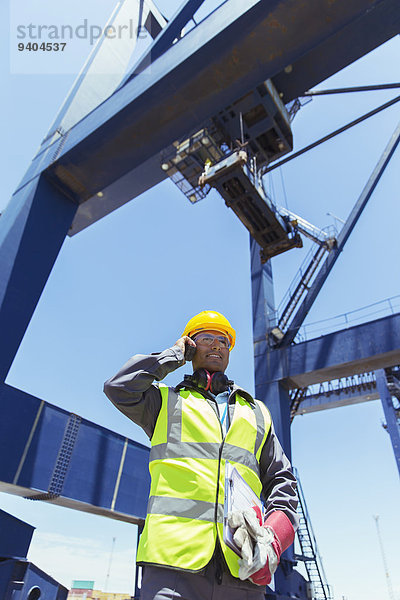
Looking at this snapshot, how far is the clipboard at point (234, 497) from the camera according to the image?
1393 mm

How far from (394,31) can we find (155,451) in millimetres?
9439

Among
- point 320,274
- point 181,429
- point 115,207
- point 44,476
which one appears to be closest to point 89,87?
point 115,207

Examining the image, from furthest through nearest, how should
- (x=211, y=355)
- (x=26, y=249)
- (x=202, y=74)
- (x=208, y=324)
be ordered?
(x=26, y=249) → (x=202, y=74) → (x=208, y=324) → (x=211, y=355)

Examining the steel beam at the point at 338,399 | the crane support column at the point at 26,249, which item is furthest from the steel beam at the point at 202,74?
the steel beam at the point at 338,399

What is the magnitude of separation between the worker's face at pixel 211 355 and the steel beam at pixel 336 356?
300 inches

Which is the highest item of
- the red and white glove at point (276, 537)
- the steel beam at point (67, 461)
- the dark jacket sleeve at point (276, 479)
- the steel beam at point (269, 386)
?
the steel beam at point (269, 386)

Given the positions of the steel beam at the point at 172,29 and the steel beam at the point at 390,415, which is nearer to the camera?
the steel beam at the point at 172,29

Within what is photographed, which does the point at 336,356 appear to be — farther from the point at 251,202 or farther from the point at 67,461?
the point at 67,461

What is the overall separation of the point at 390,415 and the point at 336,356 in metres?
9.52

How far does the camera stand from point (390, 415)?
16688 mm

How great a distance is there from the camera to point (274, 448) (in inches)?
80.0

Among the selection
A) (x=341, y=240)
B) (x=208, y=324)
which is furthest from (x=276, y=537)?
(x=341, y=240)

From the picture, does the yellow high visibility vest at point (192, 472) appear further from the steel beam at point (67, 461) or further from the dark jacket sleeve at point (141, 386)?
the steel beam at point (67, 461)

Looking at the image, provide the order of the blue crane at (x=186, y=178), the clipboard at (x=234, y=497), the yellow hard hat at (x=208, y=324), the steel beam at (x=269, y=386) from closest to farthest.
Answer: the clipboard at (x=234, y=497), the yellow hard hat at (x=208, y=324), the blue crane at (x=186, y=178), the steel beam at (x=269, y=386)
